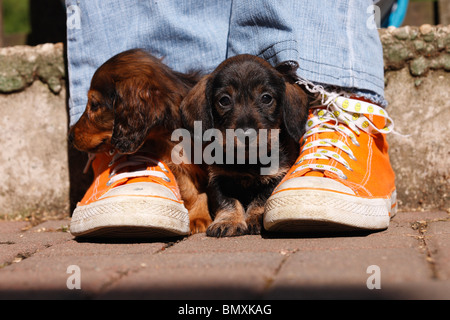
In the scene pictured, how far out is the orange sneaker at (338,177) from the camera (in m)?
2.19

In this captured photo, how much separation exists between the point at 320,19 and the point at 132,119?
3.50 ft

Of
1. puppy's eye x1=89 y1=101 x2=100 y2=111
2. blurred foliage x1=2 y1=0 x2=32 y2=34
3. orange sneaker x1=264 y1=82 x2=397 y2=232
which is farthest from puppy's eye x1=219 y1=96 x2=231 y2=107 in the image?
blurred foliage x1=2 y1=0 x2=32 y2=34

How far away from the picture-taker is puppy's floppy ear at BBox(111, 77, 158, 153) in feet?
8.71

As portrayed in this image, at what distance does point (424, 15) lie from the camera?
6.06 m

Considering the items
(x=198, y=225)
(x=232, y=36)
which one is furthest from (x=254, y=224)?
(x=232, y=36)

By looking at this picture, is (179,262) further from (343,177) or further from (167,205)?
(343,177)

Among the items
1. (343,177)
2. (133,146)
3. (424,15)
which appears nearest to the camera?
(343,177)

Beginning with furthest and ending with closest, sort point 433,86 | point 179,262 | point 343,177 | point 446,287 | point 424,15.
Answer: point 424,15
point 433,86
point 343,177
point 179,262
point 446,287

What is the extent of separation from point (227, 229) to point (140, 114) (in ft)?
2.38

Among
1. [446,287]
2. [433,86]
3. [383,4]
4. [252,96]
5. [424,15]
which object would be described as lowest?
[446,287]

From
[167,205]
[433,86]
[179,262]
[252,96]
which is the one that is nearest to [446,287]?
[179,262]

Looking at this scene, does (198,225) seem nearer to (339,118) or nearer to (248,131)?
(248,131)

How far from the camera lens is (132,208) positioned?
2.31m

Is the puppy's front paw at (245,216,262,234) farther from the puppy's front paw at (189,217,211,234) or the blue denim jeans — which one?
the blue denim jeans
